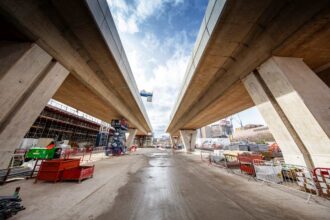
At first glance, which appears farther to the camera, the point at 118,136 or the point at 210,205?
the point at 118,136

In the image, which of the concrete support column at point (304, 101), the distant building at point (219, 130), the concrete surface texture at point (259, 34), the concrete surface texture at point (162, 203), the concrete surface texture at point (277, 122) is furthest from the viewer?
the distant building at point (219, 130)

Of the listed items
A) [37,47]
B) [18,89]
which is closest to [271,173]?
[18,89]

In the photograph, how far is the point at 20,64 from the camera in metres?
4.13

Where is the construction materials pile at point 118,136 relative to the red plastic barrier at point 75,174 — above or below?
above

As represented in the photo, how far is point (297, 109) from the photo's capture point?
4.77 metres

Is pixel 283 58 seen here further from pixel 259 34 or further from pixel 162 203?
pixel 162 203

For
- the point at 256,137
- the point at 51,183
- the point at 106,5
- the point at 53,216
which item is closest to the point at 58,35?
the point at 106,5

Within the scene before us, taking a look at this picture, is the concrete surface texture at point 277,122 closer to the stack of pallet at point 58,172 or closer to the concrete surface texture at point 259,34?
the concrete surface texture at point 259,34

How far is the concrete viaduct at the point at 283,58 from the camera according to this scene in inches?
167

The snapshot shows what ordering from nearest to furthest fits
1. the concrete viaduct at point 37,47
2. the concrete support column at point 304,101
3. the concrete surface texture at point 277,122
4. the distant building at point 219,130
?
the concrete viaduct at point 37,47
the concrete support column at point 304,101
the concrete surface texture at point 277,122
the distant building at point 219,130

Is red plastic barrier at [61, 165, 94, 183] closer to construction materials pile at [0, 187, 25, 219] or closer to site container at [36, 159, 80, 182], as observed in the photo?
site container at [36, 159, 80, 182]

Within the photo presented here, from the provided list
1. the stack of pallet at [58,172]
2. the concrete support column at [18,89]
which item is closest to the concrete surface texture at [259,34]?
the concrete support column at [18,89]

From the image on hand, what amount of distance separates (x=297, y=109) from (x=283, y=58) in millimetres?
2322

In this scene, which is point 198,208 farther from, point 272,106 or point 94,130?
point 94,130
